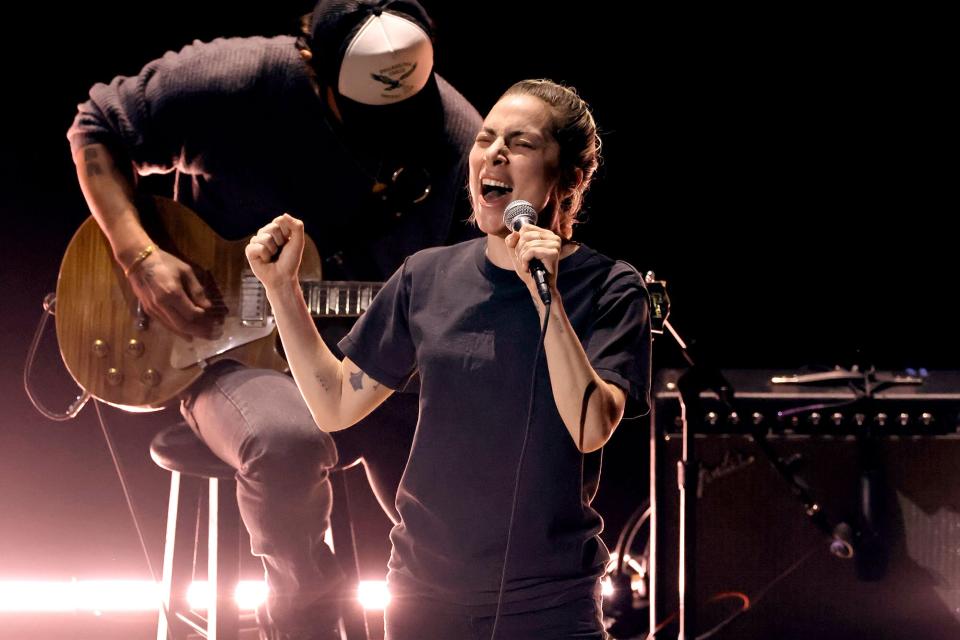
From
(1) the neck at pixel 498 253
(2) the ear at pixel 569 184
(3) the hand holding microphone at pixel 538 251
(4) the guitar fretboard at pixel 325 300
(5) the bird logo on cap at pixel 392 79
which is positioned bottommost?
(3) the hand holding microphone at pixel 538 251

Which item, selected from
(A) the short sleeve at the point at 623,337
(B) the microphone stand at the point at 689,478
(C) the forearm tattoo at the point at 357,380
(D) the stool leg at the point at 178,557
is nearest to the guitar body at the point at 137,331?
(D) the stool leg at the point at 178,557

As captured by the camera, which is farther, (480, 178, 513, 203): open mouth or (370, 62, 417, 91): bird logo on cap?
(370, 62, 417, 91): bird logo on cap

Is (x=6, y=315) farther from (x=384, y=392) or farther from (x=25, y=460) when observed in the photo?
(x=384, y=392)

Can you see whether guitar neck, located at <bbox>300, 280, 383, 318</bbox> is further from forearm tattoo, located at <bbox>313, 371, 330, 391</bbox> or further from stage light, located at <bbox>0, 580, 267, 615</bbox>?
stage light, located at <bbox>0, 580, 267, 615</bbox>

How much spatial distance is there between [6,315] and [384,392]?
108 inches

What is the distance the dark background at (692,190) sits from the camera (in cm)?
419

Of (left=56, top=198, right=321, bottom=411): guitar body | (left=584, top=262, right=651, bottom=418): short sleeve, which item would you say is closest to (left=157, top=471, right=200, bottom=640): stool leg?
(left=56, top=198, right=321, bottom=411): guitar body

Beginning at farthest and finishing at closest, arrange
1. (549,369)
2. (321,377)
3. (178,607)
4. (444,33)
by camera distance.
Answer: (444,33) → (178,607) → (321,377) → (549,369)

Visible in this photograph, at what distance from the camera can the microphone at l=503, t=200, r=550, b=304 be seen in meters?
1.68

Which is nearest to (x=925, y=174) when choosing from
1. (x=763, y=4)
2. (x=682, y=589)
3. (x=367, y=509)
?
(x=763, y=4)

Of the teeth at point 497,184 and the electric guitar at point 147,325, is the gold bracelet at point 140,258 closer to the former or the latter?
the electric guitar at point 147,325

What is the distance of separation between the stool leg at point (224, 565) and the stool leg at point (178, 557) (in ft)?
0.52

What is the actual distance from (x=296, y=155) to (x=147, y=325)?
0.68 meters

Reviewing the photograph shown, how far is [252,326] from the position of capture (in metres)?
3.08
